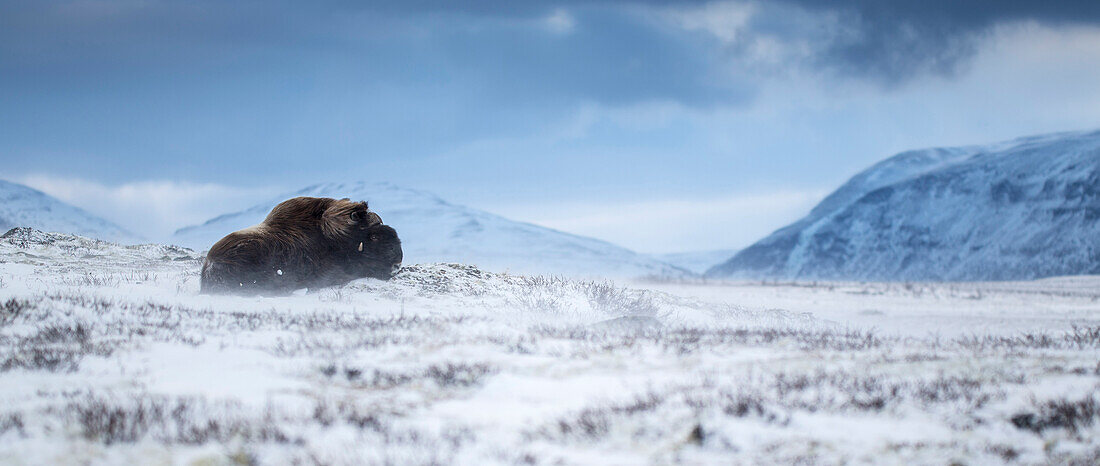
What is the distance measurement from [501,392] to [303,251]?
9289 mm

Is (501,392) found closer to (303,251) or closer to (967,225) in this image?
(303,251)

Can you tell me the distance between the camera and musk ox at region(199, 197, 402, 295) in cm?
1342

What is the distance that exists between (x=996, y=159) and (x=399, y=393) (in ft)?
323

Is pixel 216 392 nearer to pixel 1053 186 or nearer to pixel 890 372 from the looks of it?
pixel 890 372

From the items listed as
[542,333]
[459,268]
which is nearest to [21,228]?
[459,268]

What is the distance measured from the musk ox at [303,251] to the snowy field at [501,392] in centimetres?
207

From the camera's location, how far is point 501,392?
19.9ft

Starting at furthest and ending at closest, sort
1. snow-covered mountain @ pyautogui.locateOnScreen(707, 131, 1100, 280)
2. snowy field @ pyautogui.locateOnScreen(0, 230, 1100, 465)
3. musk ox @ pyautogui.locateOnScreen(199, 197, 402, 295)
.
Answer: snow-covered mountain @ pyautogui.locateOnScreen(707, 131, 1100, 280), musk ox @ pyautogui.locateOnScreen(199, 197, 402, 295), snowy field @ pyautogui.locateOnScreen(0, 230, 1100, 465)

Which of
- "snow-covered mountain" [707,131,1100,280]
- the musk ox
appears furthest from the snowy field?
"snow-covered mountain" [707,131,1100,280]

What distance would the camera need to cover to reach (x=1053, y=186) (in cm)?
7475

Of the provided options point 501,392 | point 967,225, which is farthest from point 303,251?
point 967,225

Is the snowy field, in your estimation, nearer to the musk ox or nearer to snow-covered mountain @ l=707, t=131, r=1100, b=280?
the musk ox

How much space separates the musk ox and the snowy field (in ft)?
6.78

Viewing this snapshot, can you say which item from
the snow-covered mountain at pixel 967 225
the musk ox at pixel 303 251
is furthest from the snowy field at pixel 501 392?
the snow-covered mountain at pixel 967 225
